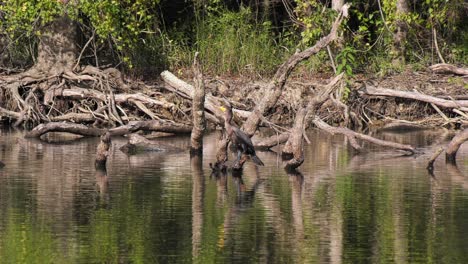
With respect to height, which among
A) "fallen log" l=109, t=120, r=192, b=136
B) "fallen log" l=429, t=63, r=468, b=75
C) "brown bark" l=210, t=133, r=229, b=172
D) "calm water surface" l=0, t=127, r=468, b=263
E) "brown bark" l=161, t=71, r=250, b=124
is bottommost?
"calm water surface" l=0, t=127, r=468, b=263

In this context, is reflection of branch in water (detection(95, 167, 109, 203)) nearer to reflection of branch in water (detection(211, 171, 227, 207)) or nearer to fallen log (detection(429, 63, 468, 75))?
reflection of branch in water (detection(211, 171, 227, 207))

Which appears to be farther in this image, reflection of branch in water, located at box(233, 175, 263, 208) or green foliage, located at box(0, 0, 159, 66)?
green foliage, located at box(0, 0, 159, 66)

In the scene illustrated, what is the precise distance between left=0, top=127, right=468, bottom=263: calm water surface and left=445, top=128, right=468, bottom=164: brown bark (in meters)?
0.19

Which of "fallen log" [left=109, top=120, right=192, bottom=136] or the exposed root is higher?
the exposed root

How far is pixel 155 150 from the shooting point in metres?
21.6

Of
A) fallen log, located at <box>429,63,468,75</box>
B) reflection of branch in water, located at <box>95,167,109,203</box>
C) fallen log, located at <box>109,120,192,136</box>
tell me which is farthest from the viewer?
fallen log, located at <box>109,120,192,136</box>

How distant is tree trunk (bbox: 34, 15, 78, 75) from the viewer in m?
26.9

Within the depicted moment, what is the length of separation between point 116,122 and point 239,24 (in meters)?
5.10

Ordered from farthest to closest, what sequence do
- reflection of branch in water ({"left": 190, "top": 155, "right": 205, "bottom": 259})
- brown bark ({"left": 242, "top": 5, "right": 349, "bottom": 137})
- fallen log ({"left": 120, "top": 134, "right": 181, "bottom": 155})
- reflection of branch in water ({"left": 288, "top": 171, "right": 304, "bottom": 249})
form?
1. fallen log ({"left": 120, "top": 134, "right": 181, "bottom": 155})
2. brown bark ({"left": 242, "top": 5, "right": 349, "bottom": 137})
3. reflection of branch in water ({"left": 288, "top": 171, "right": 304, "bottom": 249})
4. reflection of branch in water ({"left": 190, "top": 155, "right": 205, "bottom": 259})

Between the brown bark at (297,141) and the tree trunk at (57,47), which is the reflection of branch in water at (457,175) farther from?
the tree trunk at (57,47)

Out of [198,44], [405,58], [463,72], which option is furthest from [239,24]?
[463,72]

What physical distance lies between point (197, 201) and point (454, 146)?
Result: 550cm

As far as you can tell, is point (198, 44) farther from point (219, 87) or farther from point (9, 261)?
point (9, 261)

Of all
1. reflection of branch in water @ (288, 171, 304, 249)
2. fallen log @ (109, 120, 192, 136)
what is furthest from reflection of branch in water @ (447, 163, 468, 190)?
fallen log @ (109, 120, 192, 136)
